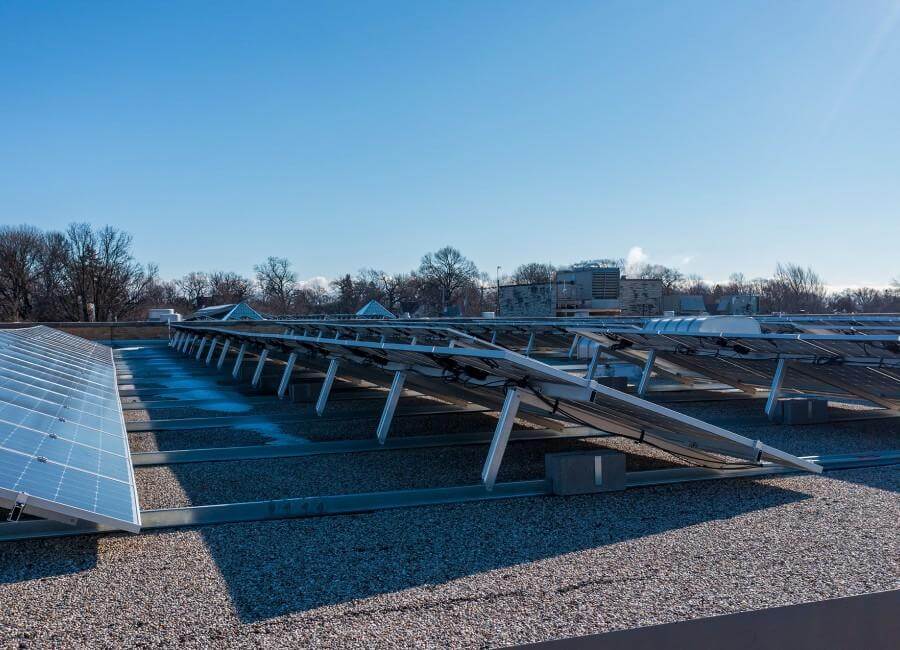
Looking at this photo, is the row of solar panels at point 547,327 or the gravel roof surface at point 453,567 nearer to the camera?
the gravel roof surface at point 453,567

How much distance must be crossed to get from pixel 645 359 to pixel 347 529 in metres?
15.8

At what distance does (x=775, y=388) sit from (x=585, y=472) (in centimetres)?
846

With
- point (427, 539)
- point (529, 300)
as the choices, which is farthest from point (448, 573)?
point (529, 300)

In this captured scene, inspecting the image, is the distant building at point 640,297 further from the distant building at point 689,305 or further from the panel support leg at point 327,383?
the panel support leg at point 327,383

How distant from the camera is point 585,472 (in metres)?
8.73

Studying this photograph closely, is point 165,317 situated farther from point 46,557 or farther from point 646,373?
point 46,557

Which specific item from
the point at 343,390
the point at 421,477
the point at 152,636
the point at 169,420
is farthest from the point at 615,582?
the point at 343,390

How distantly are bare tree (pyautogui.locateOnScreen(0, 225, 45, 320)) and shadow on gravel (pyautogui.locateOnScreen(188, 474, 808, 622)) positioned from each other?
7358 centimetres

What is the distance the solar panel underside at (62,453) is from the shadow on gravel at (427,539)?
3.35 ft

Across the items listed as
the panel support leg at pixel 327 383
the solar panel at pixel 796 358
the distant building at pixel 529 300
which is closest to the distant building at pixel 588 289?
the distant building at pixel 529 300

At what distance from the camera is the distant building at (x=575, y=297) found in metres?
68.1

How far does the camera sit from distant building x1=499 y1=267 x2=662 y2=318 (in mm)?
68125

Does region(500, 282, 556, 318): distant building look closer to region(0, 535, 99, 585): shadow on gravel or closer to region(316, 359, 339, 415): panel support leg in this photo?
region(316, 359, 339, 415): panel support leg

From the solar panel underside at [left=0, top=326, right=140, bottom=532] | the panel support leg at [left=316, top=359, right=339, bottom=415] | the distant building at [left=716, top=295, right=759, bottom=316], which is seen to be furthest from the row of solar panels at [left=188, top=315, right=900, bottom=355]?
the distant building at [left=716, top=295, right=759, bottom=316]
